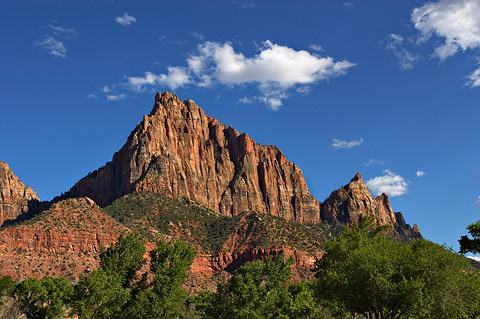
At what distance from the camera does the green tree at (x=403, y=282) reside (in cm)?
3488

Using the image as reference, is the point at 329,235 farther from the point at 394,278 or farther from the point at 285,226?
the point at 394,278

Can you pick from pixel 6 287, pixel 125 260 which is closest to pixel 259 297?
pixel 125 260

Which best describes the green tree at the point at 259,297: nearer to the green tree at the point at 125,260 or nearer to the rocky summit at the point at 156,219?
the green tree at the point at 125,260

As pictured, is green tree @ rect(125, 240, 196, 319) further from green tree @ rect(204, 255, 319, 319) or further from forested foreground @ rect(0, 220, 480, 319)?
green tree @ rect(204, 255, 319, 319)

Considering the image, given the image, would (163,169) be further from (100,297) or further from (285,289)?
(100,297)

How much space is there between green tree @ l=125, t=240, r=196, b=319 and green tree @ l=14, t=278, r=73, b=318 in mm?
16566

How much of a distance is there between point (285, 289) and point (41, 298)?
118 feet

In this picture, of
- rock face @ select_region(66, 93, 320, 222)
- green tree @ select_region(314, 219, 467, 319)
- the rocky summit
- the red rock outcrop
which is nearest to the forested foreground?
green tree @ select_region(314, 219, 467, 319)

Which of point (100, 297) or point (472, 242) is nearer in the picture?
point (472, 242)

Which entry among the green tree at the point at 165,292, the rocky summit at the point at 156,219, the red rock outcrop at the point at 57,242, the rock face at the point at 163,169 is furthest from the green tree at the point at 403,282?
the rock face at the point at 163,169

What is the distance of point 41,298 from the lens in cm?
7369

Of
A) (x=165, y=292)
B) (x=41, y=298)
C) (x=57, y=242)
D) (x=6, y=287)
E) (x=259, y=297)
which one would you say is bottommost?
(x=259, y=297)

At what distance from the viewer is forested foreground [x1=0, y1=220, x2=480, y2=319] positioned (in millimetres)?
35750

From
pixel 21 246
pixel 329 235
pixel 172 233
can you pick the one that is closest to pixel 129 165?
pixel 172 233
